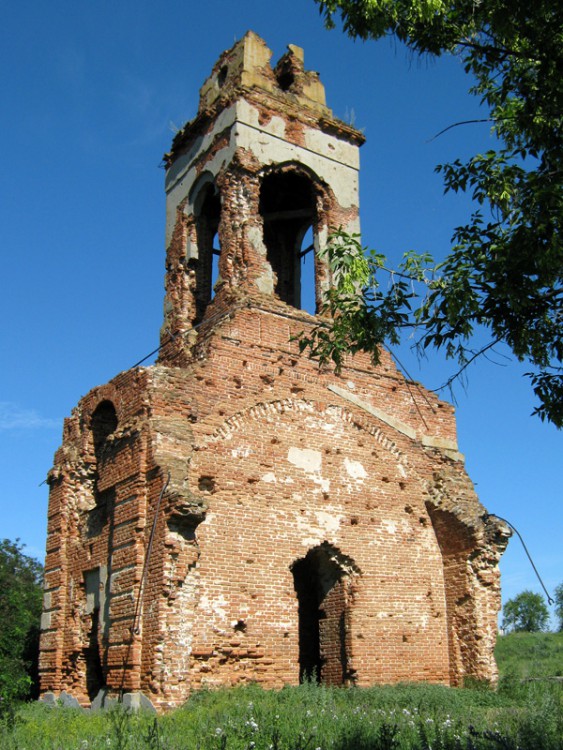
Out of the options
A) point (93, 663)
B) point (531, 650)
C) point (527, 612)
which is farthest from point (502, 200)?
point (527, 612)

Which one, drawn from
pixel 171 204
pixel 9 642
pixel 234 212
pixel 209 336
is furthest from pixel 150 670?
pixel 171 204

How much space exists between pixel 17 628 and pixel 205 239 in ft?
29.0

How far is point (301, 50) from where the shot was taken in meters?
16.3

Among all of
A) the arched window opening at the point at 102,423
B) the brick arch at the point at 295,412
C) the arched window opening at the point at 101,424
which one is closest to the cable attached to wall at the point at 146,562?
the brick arch at the point at 295,412

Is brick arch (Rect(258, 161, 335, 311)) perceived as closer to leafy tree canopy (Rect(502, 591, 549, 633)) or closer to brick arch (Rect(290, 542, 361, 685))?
brick arch (Rect(290, 542, 361, 685))

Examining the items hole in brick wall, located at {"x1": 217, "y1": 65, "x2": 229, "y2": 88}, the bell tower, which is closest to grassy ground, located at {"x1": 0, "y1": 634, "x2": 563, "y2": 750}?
the bell tower

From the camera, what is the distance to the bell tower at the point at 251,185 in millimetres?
13805

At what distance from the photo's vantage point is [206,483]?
1076 centimetres

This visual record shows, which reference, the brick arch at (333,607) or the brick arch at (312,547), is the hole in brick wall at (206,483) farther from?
the brick arch at (333,607)

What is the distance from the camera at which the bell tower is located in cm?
1380

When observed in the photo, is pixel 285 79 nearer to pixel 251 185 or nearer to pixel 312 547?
pixel 251 185

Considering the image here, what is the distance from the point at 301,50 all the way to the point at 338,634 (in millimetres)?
11418

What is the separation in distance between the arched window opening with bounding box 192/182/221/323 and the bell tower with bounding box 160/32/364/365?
0.02 meters

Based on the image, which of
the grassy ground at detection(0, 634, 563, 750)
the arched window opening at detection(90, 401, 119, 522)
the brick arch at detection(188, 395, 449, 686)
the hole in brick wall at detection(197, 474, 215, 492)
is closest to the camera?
the grassy ground at detection(0, 634, 563, 750)
